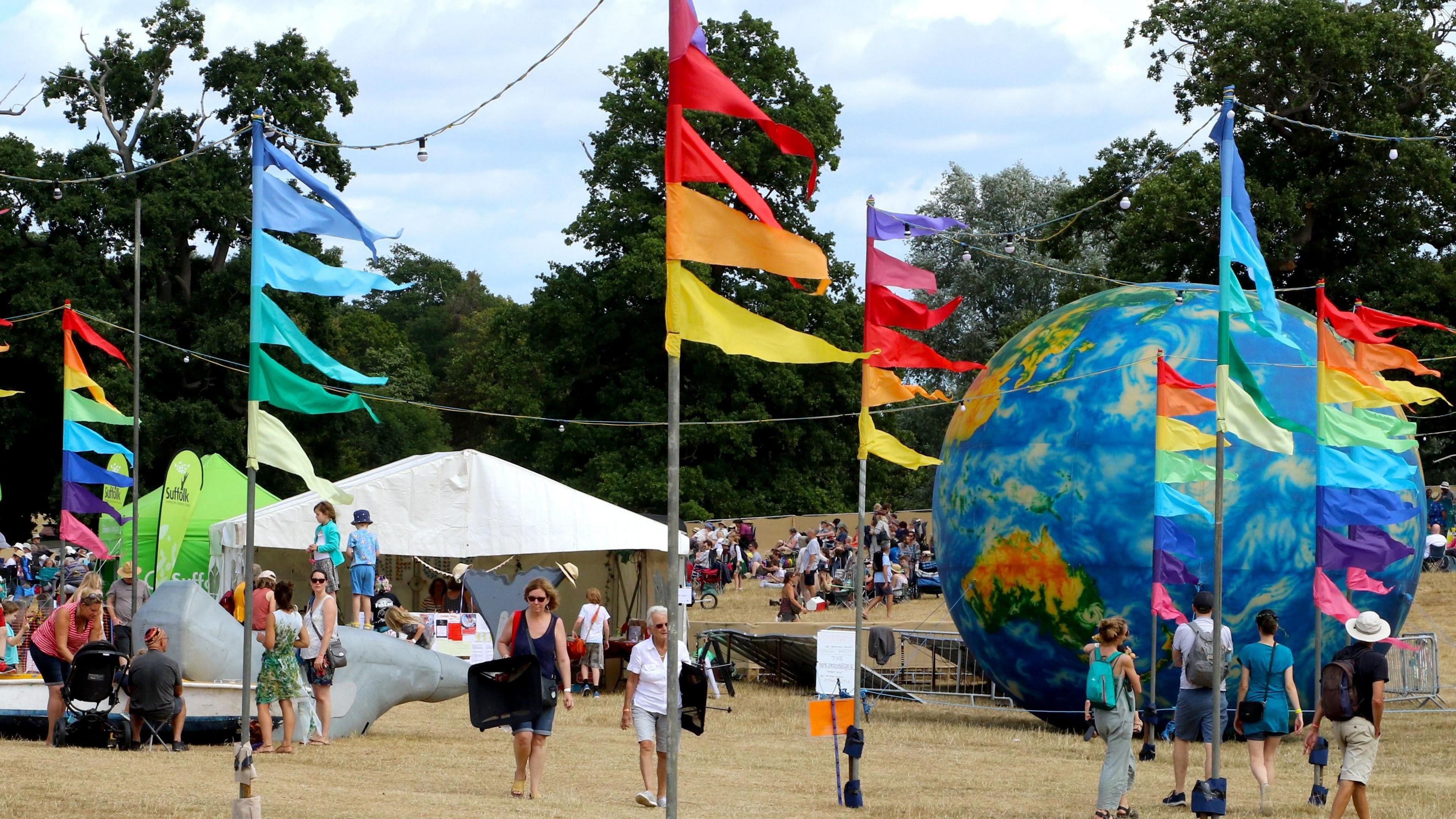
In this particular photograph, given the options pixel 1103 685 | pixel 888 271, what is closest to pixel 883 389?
pixel 888 271

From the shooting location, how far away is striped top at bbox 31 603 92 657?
14.1 metres

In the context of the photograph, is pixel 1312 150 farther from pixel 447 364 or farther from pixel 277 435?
pixel 447 364

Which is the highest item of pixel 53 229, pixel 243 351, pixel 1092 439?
pixel 53 229

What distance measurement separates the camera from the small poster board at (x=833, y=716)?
1166 centimetres

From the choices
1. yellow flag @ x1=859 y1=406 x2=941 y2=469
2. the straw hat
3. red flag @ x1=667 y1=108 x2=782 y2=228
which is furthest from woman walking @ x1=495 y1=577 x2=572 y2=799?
the straw hat

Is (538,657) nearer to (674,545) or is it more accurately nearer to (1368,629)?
(674,545)

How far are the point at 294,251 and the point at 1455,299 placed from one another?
95.0ft

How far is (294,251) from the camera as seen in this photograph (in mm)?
10430

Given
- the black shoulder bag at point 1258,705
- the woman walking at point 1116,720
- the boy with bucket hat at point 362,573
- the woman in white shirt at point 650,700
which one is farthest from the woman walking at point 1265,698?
the boy with bucket hat at point 362,573

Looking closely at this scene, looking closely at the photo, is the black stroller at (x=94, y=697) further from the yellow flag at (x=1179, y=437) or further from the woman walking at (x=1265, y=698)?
the yellow flag at (x=1179, y=437)

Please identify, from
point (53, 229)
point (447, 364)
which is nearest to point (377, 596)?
point (53, 229)

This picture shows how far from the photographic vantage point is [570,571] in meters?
22.8

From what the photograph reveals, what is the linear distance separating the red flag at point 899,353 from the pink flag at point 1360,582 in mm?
3921

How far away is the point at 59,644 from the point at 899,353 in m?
7.66
